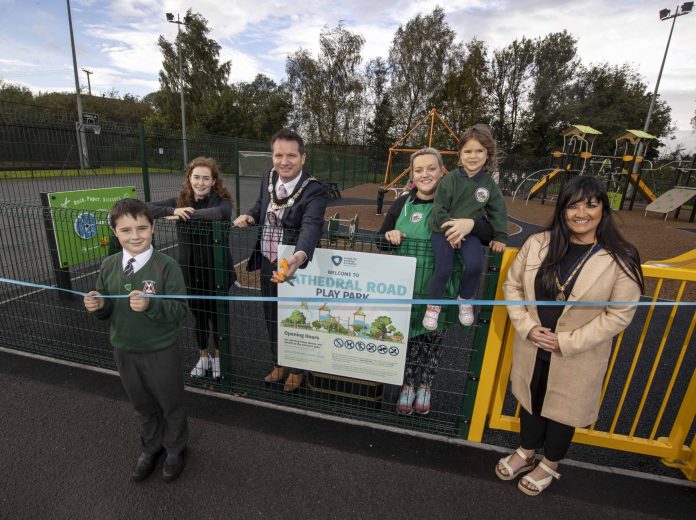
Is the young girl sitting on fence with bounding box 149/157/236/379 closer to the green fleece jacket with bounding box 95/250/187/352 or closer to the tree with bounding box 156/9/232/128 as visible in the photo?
the green fleece jacket with bounding box 95/250/187/352

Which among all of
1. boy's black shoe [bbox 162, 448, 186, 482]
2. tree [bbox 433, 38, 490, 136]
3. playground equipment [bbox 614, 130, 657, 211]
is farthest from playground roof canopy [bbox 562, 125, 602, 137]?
boy's black shoe [bbox 162, 448, 186, 482]

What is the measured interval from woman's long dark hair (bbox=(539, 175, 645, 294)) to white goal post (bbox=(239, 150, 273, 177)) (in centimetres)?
1164

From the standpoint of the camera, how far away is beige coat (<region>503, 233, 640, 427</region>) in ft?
6.10

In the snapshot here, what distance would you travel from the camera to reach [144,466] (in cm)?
225

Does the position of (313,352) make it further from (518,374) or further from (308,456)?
(518,374)

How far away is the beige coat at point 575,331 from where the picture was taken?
186cm

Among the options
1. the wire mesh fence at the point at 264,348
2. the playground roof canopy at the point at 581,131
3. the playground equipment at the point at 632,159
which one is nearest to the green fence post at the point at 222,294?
the wire mesh fence at the point at 264,348

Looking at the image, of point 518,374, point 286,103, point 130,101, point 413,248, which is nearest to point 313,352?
point 413,248

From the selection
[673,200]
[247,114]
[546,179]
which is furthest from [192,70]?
[673,200]

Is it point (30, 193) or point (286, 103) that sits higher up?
point (286, 103)

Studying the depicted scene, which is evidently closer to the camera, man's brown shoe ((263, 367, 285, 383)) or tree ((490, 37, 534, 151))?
man's brown shoe ((263, 367, 285, 383))

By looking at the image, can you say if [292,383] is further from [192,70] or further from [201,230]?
[192,70]

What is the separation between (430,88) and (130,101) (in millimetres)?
38059

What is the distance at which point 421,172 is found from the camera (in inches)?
97.7
